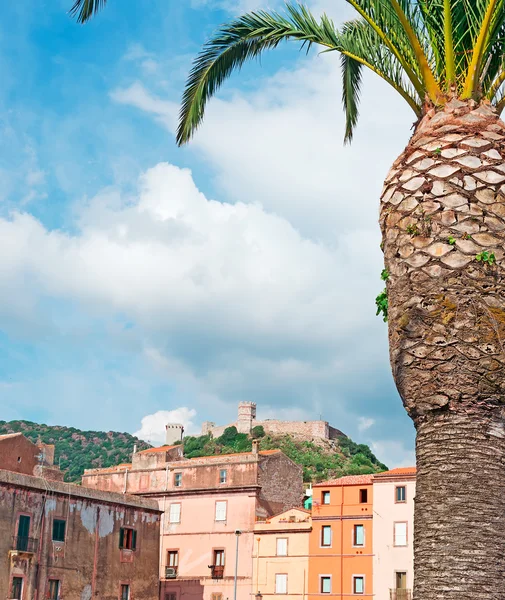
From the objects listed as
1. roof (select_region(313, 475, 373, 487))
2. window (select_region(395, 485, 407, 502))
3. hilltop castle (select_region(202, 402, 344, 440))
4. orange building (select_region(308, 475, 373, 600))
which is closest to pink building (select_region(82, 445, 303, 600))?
orange building (select_region(308, 475, 373, 600))

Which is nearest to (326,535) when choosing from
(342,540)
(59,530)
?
(342,540)

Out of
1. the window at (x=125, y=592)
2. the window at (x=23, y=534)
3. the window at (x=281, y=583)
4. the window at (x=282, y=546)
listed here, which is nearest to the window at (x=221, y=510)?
the window at (x=282, y=546)

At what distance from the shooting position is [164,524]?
211 ft

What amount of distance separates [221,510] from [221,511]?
0.07m

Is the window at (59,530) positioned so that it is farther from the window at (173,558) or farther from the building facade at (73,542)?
the window at (173,558)

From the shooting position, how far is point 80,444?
17962 cm

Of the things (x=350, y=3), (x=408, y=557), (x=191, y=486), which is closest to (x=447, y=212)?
(x=350, y=3)

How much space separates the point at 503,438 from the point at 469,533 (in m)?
1.06

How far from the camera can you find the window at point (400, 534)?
53.2m

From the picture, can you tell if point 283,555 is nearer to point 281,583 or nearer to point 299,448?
point 281,583

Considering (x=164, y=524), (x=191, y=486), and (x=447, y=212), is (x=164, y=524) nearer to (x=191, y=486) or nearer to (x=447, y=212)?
(x=191, y=486)

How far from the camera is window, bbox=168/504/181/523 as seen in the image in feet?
209

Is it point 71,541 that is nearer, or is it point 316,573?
point 71,541

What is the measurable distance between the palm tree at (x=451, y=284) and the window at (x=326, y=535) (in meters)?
47.3
